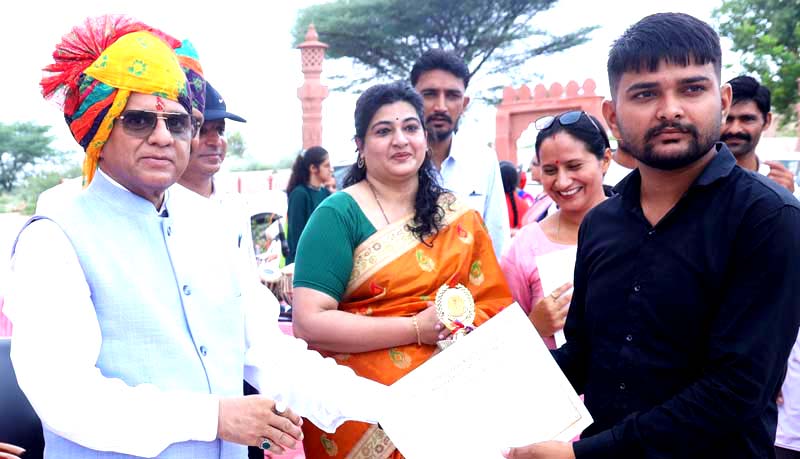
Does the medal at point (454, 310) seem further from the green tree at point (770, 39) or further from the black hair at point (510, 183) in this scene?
the green tree at point (770, 39)

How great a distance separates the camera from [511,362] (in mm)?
1804

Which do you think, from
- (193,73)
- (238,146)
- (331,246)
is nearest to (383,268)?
(331,246)

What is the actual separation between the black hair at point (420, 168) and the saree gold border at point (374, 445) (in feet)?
2.34

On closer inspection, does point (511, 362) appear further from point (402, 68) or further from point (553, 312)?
point (402, 68)

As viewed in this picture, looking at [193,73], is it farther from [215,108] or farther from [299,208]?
[299,208]

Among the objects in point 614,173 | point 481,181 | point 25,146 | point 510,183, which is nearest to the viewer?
point 481,181

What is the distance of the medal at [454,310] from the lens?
2.31m

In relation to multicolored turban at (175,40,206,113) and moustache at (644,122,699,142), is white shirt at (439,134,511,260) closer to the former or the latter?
multicolored turban at (175,40,206,113)

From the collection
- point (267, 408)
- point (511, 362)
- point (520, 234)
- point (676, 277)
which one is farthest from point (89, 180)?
point (520, 234)

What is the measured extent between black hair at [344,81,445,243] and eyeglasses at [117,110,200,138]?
1017 millimetres

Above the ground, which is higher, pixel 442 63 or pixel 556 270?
pixel 442 63

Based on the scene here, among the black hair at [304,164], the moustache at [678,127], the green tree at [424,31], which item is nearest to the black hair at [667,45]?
the moustache at [678,127]

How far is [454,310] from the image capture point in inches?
92.5

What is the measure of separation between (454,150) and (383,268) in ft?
4.19
